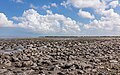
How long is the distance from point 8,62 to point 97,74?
8.51 metres

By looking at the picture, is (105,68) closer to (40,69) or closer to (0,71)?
(40,69)

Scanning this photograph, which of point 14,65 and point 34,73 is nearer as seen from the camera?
point 34,73

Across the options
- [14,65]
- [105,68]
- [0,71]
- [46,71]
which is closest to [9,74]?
[0,71]

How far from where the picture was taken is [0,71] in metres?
17.9

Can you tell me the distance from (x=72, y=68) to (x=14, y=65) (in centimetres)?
517

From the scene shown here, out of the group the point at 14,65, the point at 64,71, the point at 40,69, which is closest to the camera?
the point at 64,71

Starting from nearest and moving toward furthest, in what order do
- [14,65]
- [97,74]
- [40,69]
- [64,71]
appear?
[97,74], [64,71], [40,69], [14,65]

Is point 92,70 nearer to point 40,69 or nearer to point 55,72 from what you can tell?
point 55,72

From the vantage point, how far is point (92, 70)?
691 inches

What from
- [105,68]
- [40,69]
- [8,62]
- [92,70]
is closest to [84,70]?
[92,70]

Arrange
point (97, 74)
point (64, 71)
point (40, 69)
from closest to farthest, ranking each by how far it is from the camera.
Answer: point (97, 74), point (64, 71), point (40, 69)

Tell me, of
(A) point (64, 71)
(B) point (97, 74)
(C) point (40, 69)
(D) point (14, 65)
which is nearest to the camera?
(B) point (97, 74)

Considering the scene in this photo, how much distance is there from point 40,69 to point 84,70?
3.24 metres

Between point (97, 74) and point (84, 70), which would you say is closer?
point (97, 74)
